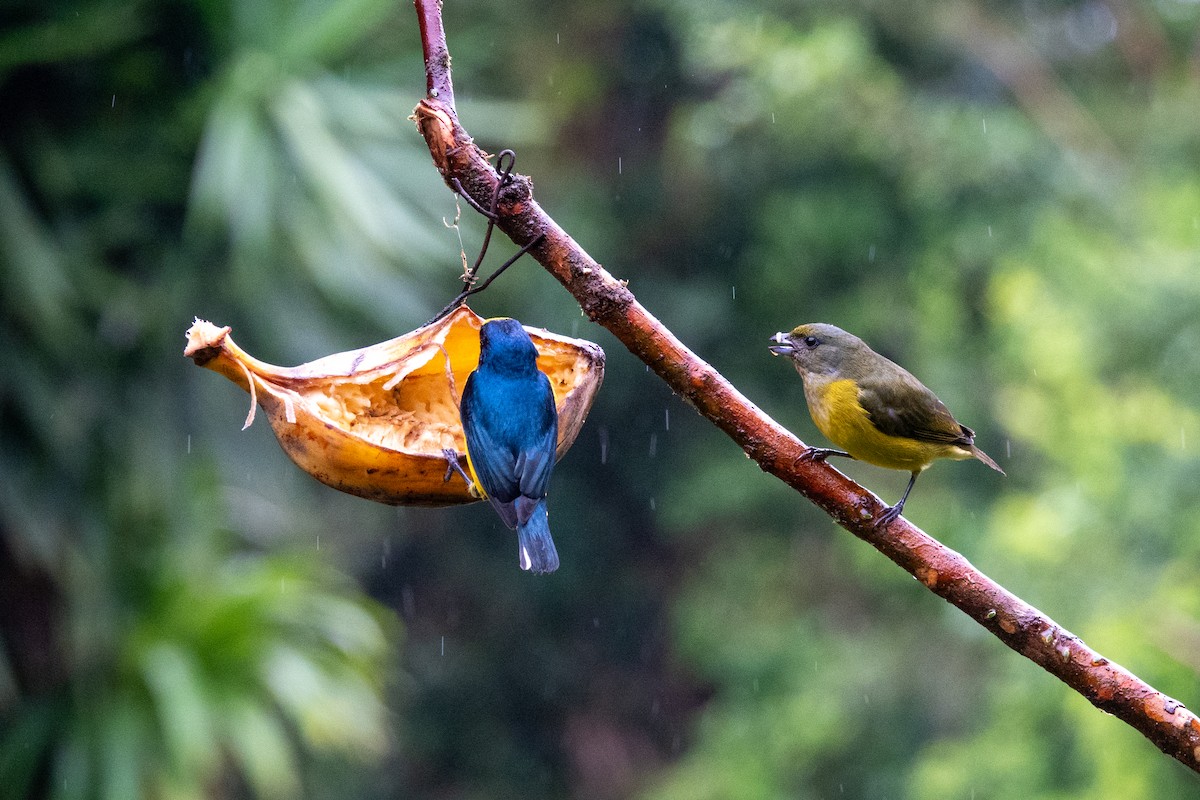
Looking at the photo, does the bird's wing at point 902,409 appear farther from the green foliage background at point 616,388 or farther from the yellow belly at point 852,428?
the green foliage background at point 616,388

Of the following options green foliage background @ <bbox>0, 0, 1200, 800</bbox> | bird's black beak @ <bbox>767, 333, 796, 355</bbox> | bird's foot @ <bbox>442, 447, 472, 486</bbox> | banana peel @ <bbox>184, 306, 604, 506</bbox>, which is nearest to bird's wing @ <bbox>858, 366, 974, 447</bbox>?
bird's black beak @ <bbox>767, 333, 796, 355</bbox>

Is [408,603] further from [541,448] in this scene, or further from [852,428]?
[541,448]

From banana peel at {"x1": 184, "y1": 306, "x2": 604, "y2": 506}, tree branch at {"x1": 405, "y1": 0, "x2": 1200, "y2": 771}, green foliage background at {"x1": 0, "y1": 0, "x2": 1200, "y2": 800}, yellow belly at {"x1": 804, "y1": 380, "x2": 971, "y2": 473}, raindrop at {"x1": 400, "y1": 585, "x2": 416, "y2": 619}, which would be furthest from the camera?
raindrop at {"x1": 400, "y1": 585, "x2": 416, "y2": 619}

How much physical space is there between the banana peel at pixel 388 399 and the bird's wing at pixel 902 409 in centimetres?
61

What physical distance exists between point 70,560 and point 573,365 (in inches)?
146

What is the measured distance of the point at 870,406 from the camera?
7.19ft

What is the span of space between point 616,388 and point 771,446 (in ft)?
24.8

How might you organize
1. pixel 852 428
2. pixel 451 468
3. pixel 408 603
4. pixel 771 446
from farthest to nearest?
pixel 408 603
pixel 852 428
pixel 451 468
pixel 771 446

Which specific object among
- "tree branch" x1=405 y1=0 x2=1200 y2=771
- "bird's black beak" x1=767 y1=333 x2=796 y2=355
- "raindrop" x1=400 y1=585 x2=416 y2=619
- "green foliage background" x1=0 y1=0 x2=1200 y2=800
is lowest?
"raindrop" x1=400 y1=585 x2=416 y2=619

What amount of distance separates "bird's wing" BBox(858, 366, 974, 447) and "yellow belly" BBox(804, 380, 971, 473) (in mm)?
12

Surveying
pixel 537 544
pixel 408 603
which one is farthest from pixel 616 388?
pixel 537 544

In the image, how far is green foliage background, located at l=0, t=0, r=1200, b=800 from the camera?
16.0 ft

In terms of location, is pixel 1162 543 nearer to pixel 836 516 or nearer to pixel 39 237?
pixel 836 516

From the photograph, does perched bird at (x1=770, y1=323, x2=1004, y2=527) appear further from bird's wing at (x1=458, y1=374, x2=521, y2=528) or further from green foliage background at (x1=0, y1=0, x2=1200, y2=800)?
green foliage background at (x1=0, y1=0, x2=1200, y2=800)
